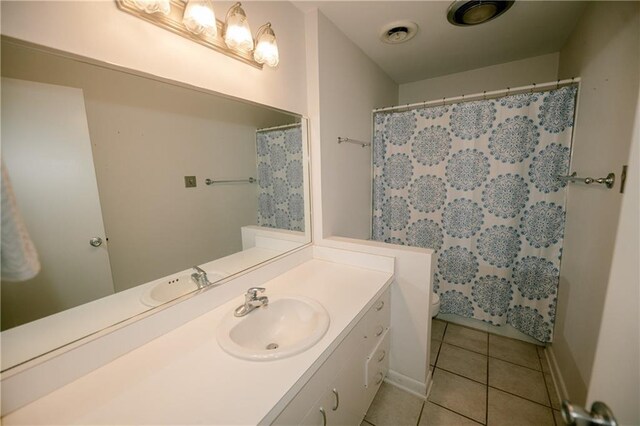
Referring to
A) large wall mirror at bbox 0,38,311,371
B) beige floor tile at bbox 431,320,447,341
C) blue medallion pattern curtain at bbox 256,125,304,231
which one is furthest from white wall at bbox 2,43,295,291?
beige floor tile at bbox 431,320,447,341

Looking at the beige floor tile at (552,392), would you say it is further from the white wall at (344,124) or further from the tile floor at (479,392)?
the white wall at (344,124)

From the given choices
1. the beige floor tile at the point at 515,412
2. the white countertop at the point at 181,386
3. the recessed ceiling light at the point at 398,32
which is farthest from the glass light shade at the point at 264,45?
the beige floor tile at the point at 515,412

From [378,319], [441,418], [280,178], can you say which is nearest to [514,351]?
[441,418]

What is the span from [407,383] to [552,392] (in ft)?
2.82

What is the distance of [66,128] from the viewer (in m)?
0.71

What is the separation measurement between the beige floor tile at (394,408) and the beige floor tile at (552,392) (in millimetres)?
744

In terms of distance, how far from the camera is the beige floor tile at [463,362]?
64.6 inches

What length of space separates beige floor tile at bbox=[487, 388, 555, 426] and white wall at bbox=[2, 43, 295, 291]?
65.8 inches

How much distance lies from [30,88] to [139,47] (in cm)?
31

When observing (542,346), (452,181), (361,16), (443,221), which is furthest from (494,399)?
(361,16)

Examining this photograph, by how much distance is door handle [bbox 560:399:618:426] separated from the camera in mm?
442

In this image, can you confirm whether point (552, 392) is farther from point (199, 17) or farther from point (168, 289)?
point (199, 17)

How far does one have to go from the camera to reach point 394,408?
4.69ft

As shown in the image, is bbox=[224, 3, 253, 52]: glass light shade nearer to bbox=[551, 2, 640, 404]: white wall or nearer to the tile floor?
bbox=[551, 2, 640, 404]: white wall
